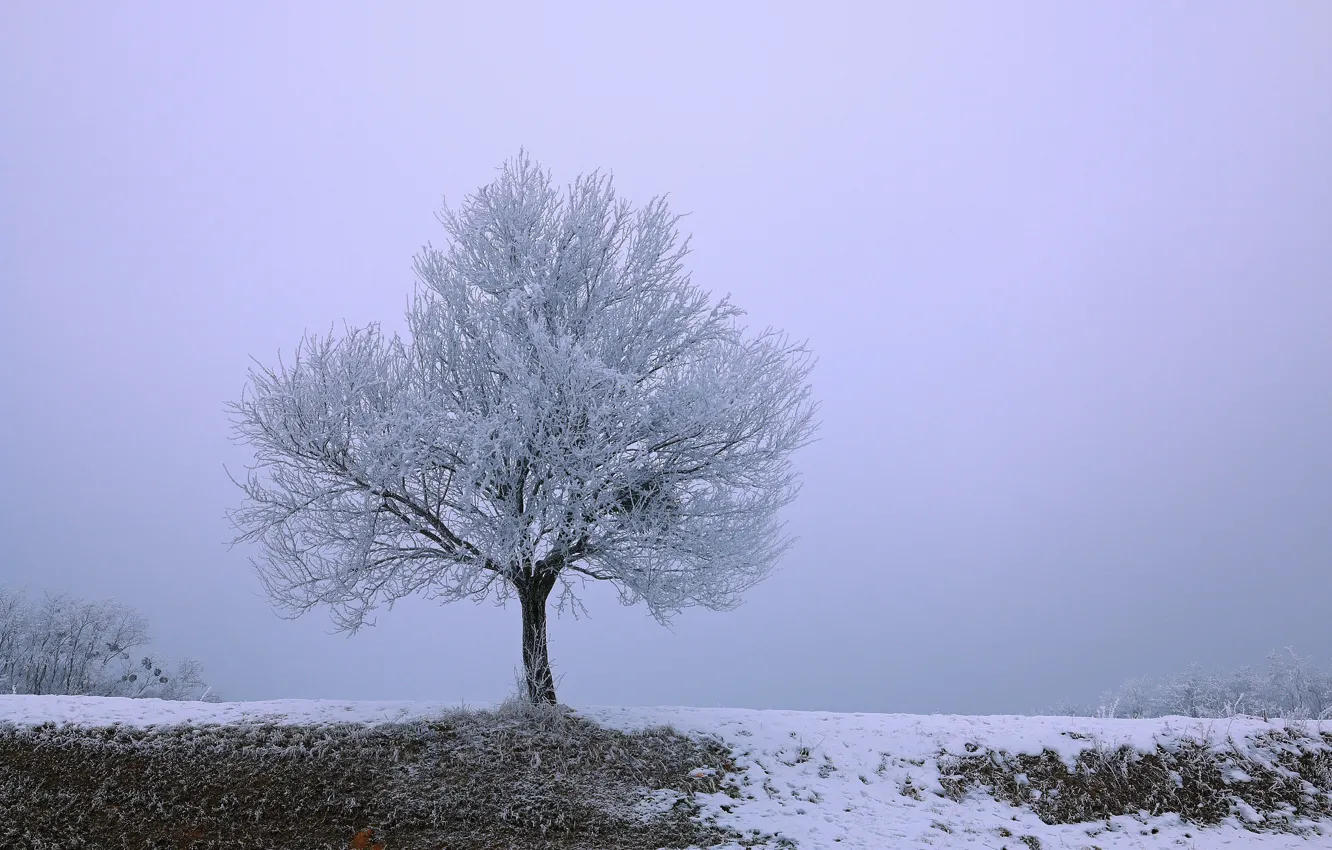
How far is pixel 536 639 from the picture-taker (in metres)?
11.5

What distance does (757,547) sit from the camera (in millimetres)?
11156

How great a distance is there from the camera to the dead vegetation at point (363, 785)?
318 inches

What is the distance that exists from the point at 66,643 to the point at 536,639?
24.2 m

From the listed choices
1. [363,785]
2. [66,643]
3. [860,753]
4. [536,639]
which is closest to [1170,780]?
[860,753]

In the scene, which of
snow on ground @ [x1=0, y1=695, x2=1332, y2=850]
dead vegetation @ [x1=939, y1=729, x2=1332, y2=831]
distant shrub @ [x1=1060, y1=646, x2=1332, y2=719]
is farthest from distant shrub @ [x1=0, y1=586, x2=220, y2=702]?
distant shrub @ [x1=1060, y1=646, x2=1332, y2=719]

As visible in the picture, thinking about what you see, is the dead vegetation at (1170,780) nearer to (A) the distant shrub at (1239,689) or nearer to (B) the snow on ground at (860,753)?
(B) the snow on ground at (860,753)

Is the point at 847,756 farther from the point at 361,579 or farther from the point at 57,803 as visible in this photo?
the point at 57,803

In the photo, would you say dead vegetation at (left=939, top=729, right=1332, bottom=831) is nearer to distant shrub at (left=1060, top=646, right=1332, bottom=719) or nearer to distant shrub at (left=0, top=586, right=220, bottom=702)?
distant shrub at (left=1060, top=646, right=1332, bottom=719)

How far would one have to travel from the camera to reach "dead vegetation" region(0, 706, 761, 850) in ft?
26.5

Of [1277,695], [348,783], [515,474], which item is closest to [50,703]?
[348,783]

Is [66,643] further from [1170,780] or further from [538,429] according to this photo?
[1170,780]

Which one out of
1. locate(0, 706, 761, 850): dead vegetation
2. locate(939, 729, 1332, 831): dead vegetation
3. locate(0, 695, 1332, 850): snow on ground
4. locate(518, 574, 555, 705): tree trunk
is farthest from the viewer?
locate(518, 574, 555, 705): tree trunk

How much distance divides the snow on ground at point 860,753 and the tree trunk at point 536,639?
2.49 ft

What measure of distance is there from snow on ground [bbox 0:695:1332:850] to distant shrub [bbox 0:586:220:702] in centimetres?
1641
